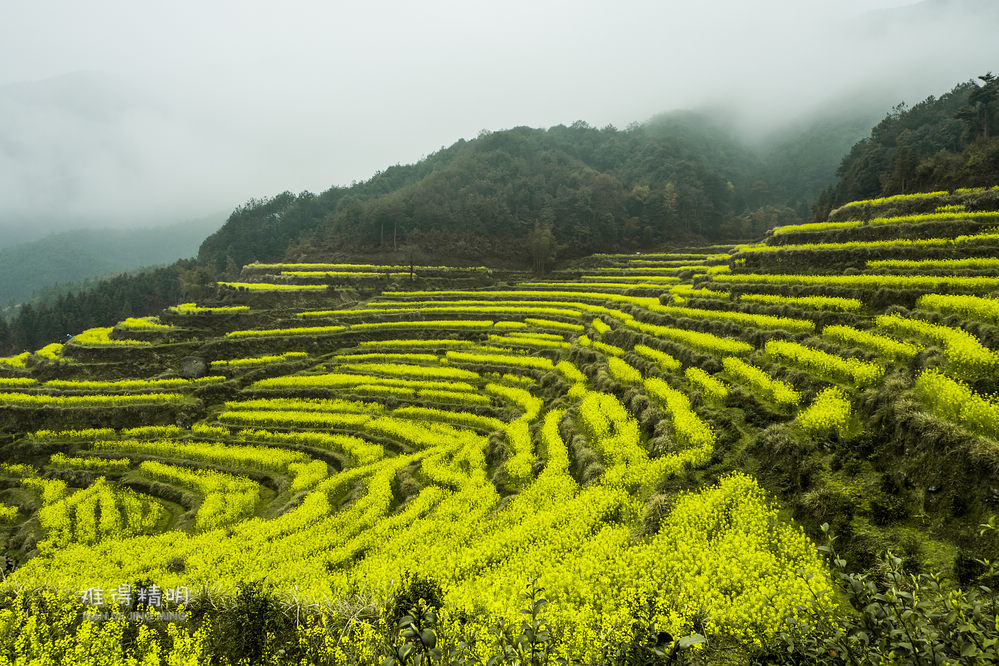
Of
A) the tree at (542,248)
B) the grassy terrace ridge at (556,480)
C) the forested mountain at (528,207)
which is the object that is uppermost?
the forested mountain at (528,207)

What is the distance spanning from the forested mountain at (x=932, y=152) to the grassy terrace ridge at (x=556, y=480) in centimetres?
1218

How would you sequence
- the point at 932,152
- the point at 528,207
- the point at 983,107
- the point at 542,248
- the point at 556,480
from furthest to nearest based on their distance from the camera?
the point at 528,207
the point at 542,248
the point at 932,152
the point at 983,107
the point at 556,480

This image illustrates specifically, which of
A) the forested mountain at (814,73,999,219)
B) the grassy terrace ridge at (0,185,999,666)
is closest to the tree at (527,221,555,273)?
the grassy terrace ridge at (0,185,999,666)

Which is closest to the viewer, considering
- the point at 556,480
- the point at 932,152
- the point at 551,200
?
the point at 556,480

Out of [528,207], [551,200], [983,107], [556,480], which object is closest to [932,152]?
[983,107]

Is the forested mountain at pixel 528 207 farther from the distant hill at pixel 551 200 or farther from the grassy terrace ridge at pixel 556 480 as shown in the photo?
the grassy terrace ridge at pixel 556 480

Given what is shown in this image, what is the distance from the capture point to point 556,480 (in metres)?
15.6

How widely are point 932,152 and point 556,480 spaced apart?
58463 millimetres

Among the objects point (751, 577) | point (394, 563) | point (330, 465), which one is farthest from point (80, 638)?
point (330, 465)

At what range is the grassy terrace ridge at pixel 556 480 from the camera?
7.29 m

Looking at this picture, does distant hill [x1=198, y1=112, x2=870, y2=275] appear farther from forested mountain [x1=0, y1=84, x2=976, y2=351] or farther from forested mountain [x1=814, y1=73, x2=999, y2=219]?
forested mountain [x1=814, y1=73, x2=999, y2=219]

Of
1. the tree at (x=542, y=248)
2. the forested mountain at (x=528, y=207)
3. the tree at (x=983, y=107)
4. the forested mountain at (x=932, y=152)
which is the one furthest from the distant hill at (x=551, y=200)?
the tree at (x=983, y=107)

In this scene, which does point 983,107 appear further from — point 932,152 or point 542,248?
point 542,248

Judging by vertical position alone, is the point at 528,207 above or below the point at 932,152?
above
